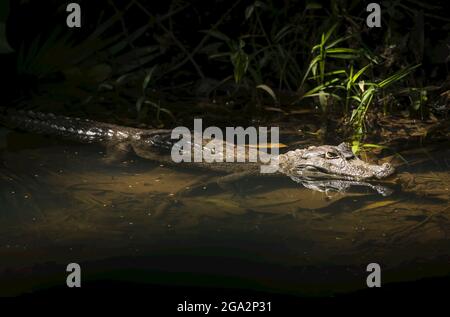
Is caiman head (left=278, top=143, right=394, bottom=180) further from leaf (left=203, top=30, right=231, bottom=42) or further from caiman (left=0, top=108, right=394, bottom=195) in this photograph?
leaf (left=203, top=30, right=231, bottom=42)

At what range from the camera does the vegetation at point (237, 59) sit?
6.29 meters

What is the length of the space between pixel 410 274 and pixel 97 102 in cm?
370

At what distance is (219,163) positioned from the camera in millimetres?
5398

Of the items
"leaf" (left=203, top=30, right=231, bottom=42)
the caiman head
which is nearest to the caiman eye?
the caiman head

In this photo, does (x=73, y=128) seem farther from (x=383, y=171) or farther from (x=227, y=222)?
(x=383, y=171)

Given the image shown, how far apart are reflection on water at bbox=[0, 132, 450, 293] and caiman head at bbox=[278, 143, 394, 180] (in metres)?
0.22

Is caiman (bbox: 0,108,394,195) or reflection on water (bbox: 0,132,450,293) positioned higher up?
caiman (bbox: 0,108,394,195)

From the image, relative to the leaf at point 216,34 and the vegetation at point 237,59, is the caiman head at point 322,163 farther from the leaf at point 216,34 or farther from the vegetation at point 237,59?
the leaf at point 216,34

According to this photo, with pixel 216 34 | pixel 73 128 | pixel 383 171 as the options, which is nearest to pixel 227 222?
pixel 383 171

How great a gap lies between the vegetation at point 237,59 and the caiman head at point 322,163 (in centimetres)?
77

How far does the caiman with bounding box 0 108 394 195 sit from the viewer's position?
4.96m

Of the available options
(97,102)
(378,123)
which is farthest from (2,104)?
(378,123)

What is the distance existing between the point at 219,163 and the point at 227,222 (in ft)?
4.15

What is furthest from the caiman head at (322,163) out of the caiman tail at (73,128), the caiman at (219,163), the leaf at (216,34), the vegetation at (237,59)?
the leaf at (216,34)
